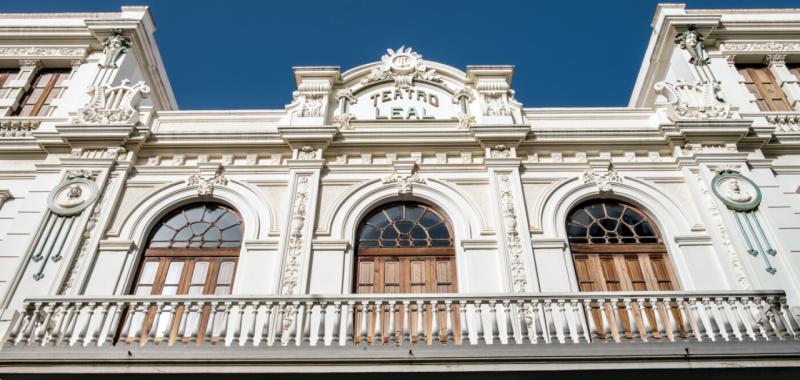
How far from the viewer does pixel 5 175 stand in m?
10.7

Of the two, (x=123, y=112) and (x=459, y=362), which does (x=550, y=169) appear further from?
(x=123, y=112)

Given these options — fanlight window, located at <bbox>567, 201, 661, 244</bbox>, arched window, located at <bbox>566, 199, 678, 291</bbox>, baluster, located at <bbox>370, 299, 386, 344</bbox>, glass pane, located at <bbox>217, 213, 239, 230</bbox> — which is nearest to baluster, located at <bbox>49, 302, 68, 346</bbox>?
glass pane, located at <bbox>217, 213, 239, 230</bbox>

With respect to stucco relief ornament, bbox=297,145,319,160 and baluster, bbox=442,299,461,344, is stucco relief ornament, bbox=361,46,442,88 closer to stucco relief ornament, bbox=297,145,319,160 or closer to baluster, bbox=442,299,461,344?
stucco relief ornament, bbox=297,145,319,160

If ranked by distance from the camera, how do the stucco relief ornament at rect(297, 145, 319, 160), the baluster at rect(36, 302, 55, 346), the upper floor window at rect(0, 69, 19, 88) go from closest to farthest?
the baluster at rect(36, 302, 55, 346)
the stucco relief ornament at rect(297, 145, 319, 160)
the upper floor window at rect(0, 69, 19, 88)

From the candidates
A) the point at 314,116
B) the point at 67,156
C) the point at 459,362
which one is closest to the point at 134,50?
the point at 67,156

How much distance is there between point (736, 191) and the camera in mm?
9930

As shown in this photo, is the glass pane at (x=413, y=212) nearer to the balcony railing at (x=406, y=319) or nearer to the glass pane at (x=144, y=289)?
the balcony railing at (x=406, y=319)

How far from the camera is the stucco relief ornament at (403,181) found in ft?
34.1

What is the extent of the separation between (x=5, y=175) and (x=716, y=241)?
1240 centimetres

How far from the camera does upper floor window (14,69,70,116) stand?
12.3 meters

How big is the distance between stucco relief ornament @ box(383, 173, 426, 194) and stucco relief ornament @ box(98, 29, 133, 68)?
22.7ft

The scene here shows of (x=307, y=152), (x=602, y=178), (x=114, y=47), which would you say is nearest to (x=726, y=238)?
(x=602, y=178)

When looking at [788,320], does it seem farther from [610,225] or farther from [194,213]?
[194,213]

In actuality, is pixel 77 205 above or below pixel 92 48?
below
